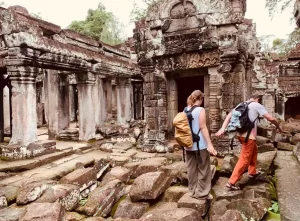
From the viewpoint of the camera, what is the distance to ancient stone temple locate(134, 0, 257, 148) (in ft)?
21.3

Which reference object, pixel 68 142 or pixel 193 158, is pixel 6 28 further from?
pixel 193 158

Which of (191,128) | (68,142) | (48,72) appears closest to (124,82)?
(48,72)

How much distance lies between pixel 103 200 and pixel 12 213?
53.6 inches

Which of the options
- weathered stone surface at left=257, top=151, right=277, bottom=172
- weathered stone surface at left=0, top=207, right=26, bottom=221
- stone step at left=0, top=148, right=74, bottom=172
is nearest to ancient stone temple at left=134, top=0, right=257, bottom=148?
weathered stone surface at left=257, top=151, right=277, bottom=172

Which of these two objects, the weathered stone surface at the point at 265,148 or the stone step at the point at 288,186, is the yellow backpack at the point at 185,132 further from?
the weathered stone surface at the point at 265,148

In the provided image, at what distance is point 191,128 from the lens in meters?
3.93

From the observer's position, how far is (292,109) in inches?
678

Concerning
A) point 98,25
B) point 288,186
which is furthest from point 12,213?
point 98,25

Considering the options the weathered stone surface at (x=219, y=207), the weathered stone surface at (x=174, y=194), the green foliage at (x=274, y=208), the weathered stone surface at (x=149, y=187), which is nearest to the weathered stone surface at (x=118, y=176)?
the weathered stone surface at (x=149, y=187)

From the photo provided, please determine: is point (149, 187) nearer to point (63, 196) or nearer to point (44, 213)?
point (63, 196)

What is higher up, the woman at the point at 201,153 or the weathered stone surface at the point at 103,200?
the woman at the point at 201,153

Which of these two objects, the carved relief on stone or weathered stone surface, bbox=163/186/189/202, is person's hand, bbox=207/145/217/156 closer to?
weathered stone surface, bbox=163/186/189/202

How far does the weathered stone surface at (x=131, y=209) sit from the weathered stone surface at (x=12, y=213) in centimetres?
141

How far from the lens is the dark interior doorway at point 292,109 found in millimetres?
17062
